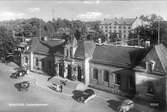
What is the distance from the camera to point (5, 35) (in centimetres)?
5862

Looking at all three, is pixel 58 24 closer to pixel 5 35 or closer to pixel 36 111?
pixel 5 35

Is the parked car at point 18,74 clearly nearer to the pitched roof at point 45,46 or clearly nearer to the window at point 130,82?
the pitched roof at point 45,46

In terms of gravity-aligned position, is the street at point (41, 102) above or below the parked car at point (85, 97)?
below

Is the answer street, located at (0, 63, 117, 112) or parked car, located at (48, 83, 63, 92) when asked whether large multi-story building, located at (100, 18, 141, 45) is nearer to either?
parked car, located at (48, 83, 63, 92)

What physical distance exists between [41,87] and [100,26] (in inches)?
4074

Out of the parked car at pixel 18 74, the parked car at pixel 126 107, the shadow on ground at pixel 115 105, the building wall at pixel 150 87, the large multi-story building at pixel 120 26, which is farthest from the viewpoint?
the large multi-story building at pixel 120 26

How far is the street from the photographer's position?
30.2 m

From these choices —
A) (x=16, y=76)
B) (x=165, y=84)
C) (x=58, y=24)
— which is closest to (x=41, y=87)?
(x=16, y=76)

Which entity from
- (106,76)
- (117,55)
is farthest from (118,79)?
(117,55)

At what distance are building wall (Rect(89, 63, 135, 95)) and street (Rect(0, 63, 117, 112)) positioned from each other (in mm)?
3421

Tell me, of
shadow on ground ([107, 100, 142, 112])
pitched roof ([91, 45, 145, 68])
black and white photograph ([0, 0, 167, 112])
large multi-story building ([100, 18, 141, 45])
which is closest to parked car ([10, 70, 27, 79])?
black and white photograph ([0, 0, 167, 112])

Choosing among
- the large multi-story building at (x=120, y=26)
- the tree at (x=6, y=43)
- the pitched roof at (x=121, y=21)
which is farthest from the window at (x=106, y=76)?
the pitched roof at (x=121, y=21)

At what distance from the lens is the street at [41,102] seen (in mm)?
30236

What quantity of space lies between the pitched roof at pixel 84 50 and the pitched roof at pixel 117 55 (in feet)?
2.98
